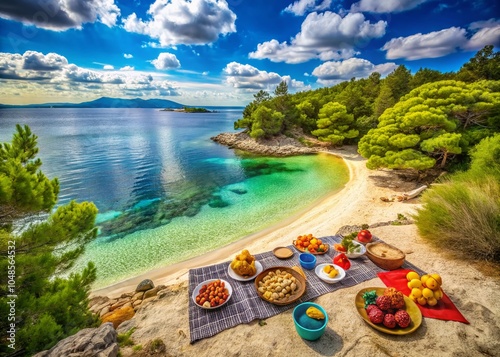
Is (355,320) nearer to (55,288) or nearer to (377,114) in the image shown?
(55,288)

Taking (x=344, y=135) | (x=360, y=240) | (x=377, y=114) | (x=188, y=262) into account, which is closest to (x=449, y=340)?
(x=360, y=240)

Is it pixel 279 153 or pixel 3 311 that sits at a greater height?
pixel 3 311

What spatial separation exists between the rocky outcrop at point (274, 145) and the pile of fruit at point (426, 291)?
23702 millimetres

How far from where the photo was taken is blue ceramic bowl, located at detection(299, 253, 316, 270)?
5113mm

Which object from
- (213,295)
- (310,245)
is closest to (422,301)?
(310,245)

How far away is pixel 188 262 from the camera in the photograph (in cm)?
845

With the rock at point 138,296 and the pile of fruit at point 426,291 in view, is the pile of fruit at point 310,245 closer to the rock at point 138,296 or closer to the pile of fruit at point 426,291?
the pile of fruit at point 426,291

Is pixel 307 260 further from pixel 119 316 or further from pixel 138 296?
pixel 138 296

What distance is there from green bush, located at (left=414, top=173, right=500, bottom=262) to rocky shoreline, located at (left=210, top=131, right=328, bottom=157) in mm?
21327

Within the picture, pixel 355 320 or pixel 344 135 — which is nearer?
pixel 355 320

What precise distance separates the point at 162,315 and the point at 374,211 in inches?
399

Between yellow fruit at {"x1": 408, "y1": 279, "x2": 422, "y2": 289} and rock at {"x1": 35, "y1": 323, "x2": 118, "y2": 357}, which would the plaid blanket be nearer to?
yellow fruit at {"x1": 408, "y1": 279, "x2": 422, "y2": 289}

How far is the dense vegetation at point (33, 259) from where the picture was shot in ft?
9.41

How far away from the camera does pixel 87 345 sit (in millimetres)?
2949
